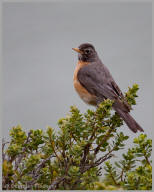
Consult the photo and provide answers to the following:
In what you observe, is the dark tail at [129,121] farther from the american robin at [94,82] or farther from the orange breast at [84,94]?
the orange breast at [84,94]

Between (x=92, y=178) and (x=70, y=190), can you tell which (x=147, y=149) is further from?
(x=70, y=190)

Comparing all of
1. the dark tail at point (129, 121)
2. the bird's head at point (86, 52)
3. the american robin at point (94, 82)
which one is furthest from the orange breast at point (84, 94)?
the dark tail at point (129, 121)

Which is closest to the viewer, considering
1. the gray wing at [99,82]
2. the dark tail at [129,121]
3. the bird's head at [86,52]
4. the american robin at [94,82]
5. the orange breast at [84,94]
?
the dark tail at [129,121]

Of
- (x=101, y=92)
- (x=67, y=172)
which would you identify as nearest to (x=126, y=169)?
(x=67, y=172)

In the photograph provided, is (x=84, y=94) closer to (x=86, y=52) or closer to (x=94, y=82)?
(x=94, y=82)

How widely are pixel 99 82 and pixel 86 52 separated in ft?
3.38

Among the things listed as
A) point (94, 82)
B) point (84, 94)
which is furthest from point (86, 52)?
point (84, 94)

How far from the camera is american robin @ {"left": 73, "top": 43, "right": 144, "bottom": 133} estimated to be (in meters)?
4.35

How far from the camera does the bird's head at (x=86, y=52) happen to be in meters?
5.76

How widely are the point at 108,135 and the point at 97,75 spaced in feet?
7.17

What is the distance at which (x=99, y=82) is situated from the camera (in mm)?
4980

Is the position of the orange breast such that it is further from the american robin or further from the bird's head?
the bird's head

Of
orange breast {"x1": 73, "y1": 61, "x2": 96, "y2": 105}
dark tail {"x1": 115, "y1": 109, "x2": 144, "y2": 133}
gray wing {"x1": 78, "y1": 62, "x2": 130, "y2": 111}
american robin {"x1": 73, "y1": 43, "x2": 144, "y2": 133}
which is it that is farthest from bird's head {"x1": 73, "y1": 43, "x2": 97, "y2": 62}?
dark tail {"x1": 115, "y1": 109, "x2": 144, "y2": 133}

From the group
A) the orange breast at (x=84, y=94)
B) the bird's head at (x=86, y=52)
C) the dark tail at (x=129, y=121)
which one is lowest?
the dark tail at (x=129, y=121)
